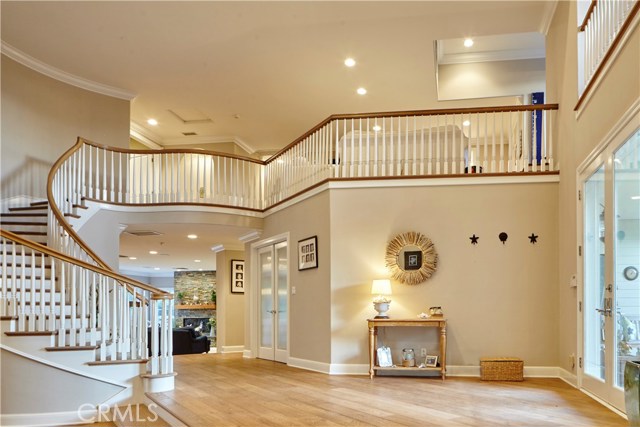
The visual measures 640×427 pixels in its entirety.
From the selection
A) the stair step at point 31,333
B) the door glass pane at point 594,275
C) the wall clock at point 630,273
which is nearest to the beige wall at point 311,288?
the door glass pane at point 594,275

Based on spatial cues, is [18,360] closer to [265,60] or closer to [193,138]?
[265,60]

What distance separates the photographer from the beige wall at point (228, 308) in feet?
40.5

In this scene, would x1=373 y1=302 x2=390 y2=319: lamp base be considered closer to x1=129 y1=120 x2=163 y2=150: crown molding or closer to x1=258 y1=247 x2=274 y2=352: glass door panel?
x1=258 y1=247 x2=274 y2=352: glass door panel

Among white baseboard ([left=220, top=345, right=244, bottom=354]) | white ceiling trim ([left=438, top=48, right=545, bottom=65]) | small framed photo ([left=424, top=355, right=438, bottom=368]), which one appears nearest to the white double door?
white baseboard ([left=220, top=345, right=244, bottom=354])

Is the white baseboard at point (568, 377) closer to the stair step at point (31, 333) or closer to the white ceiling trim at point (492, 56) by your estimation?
the stair step at point (31, 333)

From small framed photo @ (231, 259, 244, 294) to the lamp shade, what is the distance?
19.7 feet

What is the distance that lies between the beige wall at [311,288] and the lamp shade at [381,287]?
2.44 feet

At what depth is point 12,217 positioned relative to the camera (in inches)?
328

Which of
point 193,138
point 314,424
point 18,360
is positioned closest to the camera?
point 314,424

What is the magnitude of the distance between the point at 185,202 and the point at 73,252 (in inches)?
109

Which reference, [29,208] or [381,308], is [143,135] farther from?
[381,308]

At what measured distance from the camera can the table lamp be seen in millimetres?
7090

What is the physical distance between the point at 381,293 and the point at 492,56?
5.40 m

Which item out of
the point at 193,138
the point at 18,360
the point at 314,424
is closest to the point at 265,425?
the point at 314,424
